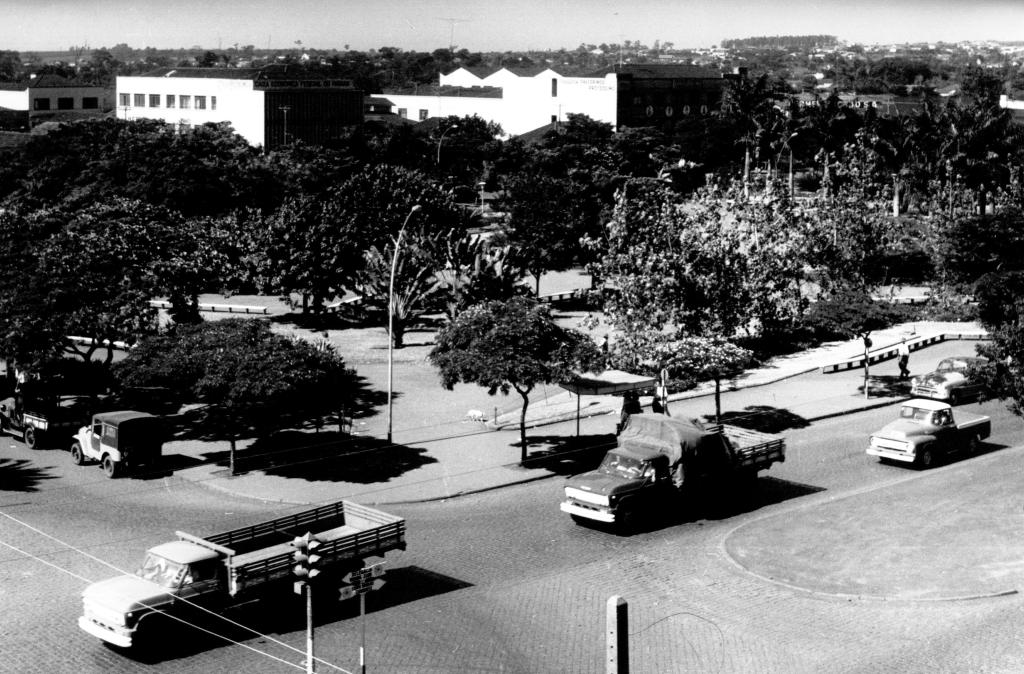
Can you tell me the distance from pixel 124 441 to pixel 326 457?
5265mm

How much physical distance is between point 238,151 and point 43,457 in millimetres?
63824

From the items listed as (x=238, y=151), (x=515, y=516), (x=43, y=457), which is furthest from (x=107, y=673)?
(x=238, y=151)

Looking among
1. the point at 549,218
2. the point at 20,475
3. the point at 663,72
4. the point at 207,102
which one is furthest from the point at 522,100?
the point at 20,475

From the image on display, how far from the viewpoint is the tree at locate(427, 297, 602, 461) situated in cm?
3144

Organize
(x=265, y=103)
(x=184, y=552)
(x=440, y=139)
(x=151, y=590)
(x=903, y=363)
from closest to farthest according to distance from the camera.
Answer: (x=151, y=590) → (x=184, y=552) → (x=903, y=363) → (x=440, y=139) → (x=265, y=103)

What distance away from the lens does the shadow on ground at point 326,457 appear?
3200cm

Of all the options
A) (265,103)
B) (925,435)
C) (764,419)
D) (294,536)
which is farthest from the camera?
(265,103)

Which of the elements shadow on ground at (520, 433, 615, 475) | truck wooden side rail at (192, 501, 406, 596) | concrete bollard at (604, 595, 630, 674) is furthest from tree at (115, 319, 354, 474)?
concrete bollard at (604, 595, 630, 674)

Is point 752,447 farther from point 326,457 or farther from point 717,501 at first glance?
point 326,457

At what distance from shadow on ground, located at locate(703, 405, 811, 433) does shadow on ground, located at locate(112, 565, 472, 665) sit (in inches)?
617

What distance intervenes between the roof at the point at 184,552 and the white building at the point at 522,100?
376ft

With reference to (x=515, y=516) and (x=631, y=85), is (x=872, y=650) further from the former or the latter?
(x=631, y=85)

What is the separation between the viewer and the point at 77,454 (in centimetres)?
3356

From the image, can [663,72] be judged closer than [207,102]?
No
